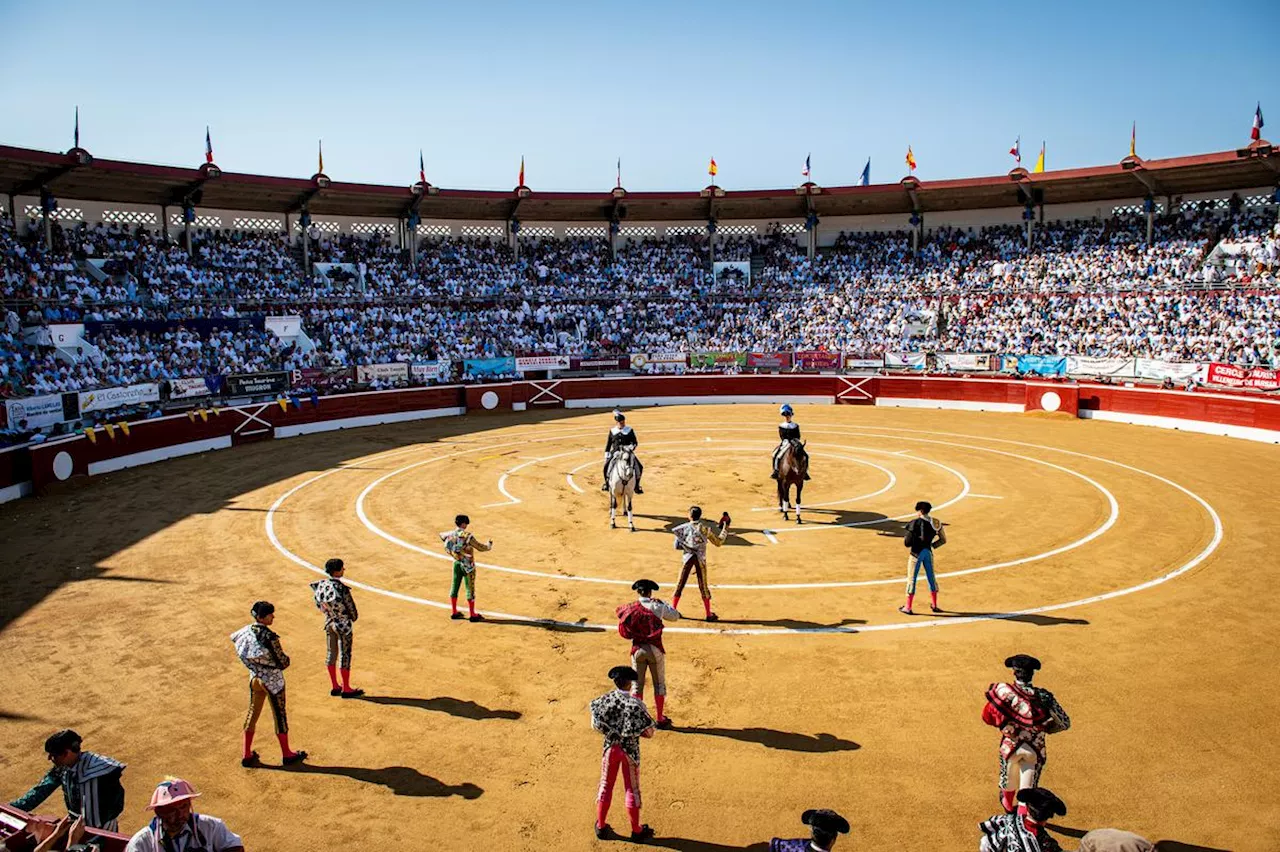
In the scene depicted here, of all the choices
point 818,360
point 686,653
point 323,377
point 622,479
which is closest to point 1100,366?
point 818,360

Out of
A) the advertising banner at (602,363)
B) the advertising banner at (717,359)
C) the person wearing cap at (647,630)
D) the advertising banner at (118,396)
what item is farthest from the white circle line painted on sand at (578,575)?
the advertising banner at (717,359)

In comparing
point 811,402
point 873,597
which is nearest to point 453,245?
point 811,402

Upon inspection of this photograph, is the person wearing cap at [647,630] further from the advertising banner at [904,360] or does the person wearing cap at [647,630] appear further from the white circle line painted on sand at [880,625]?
the advertising banner at [904,360]

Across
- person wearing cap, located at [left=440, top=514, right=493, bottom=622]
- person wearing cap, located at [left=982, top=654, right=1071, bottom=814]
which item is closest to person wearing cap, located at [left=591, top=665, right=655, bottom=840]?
person wearing cap, located at [left=982, top=654, right=1071, bottom=814]

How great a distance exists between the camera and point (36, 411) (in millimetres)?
27078

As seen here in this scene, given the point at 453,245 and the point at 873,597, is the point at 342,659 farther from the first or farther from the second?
the point at 453,245

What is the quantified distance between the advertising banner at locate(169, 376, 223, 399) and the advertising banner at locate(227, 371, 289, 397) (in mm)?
571

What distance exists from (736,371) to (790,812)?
124 ft

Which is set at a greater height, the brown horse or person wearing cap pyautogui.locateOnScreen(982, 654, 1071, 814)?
the brown horse

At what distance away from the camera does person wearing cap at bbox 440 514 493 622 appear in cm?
1238

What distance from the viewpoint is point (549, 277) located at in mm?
51969

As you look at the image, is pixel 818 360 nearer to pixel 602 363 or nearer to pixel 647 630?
pixel 602 363

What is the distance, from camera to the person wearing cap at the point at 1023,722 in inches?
289

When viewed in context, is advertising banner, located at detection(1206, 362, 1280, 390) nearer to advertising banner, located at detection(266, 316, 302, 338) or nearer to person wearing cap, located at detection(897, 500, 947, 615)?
person wearing cap, located at detection(897, 500, 947, 615)
